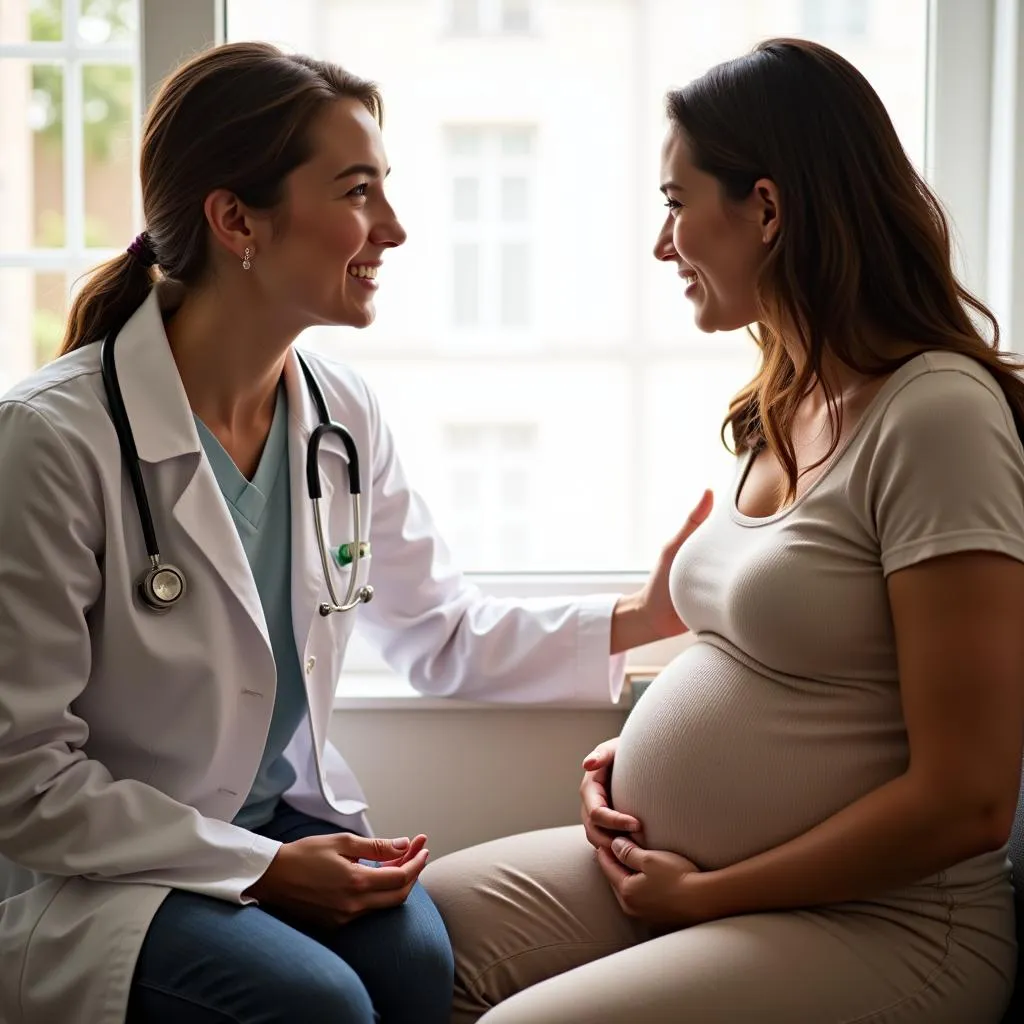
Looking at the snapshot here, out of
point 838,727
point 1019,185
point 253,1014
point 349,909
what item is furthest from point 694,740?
point 1019,185

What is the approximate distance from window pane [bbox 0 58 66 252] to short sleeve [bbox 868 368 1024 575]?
1592 mm

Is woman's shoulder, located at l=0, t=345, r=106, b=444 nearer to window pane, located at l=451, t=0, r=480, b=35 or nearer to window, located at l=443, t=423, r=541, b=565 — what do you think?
window, located at l=443, t=423, r=541, b=565

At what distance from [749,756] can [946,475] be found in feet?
1.17

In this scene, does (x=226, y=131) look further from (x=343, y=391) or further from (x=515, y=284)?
(x=515, y=284)

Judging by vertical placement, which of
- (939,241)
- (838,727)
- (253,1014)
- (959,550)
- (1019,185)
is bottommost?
(253,1014)

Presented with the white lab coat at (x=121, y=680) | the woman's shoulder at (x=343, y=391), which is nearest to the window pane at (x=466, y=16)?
the woman's shoulder at (x=343, y=391)

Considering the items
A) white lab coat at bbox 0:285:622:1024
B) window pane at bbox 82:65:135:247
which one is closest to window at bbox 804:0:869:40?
white lab coat at bbox 0:285:622:1024

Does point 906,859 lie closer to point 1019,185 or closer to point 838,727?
point 838,727

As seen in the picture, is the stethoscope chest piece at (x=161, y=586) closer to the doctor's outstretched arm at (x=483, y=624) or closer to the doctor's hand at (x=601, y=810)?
the doctor's outstretched arm at (x=483, y=624)

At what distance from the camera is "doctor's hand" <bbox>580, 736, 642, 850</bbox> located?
53.1 inches

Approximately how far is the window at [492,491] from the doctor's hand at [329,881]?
804 mm

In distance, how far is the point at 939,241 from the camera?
49.5 inches

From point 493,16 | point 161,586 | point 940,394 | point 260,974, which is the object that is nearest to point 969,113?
point 493,16

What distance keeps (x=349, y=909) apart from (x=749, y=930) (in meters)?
0.44
